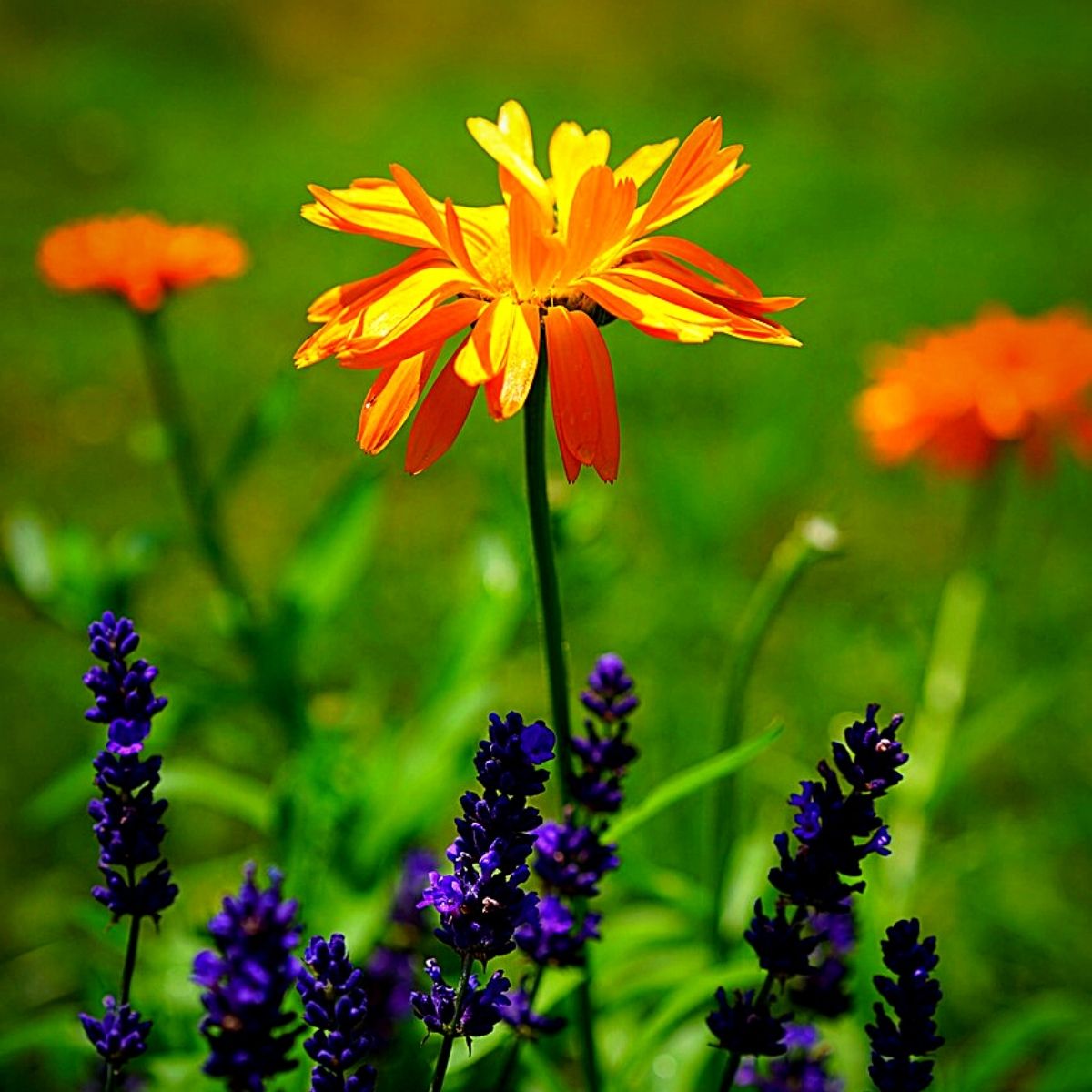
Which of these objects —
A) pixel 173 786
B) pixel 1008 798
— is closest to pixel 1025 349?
pixel 1008 798

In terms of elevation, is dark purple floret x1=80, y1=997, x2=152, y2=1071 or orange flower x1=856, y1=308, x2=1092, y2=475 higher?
orange flower x1=856, y1=308, x2=1092, y2=475

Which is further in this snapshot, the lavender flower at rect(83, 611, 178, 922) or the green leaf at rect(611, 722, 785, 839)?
the green leaf at rect(611, 722, 785, 839)

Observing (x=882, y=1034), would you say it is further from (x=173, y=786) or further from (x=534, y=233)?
(x=173, y=786)

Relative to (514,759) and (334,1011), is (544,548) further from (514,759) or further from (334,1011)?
(334,1011)

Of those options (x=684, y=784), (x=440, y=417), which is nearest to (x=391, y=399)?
(x=440, y=417)

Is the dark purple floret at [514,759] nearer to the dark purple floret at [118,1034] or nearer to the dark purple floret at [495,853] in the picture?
the dark purple floret at [495,853]

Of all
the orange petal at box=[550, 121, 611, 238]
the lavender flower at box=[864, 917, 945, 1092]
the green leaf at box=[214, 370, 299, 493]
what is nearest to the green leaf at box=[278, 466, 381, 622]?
the green leaf at box=[214, 370, 299, 493]

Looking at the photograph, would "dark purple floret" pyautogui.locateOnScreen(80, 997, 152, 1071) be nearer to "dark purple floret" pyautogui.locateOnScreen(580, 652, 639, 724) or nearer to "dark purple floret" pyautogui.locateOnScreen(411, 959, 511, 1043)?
"dark purple floret" pyautogui.locateOnScreen(411, 959, 511, 1043)
